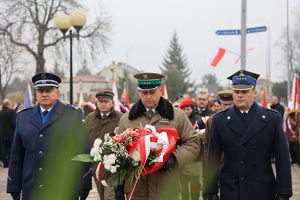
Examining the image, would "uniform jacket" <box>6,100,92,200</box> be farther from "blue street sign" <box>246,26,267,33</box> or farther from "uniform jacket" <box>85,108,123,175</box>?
"blue street sign" <box>246,26,267,33</box>

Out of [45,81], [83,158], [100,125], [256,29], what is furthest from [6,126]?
[83,158]

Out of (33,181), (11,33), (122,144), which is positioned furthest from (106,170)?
(11,33)

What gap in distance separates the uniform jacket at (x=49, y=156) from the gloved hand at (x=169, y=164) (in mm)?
941

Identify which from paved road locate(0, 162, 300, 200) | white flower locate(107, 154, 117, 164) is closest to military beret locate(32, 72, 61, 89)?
white flower locate(107, 154, 117, 164)

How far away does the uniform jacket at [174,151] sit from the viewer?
581cm

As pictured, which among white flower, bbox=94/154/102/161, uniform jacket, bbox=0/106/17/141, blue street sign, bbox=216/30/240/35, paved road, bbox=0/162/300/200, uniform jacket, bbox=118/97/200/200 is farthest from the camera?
uniform jacket, bbox=0/106/17/141

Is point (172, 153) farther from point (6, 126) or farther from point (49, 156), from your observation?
point (6, 126)

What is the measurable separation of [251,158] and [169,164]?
0.80 meters

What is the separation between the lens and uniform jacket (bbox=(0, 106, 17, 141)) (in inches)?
691

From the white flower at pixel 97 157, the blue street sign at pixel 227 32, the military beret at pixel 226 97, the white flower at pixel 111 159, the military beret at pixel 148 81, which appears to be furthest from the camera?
the blue street sign at pixel 227 32

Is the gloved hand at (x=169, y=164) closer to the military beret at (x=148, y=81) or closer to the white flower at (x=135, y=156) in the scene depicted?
the white flower at (x=135, y=156)

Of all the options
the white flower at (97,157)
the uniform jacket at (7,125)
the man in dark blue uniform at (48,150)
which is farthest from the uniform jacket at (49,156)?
the uniform jacket at (7,125)

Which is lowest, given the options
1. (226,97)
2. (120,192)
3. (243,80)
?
(120,192)

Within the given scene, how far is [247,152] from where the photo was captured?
5.43m
